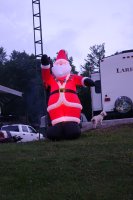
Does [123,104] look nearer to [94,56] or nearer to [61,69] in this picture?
[61,69]

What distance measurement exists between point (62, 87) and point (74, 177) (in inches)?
225

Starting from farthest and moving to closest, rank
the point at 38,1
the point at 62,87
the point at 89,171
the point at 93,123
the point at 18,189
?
the point at 38,1 → the point at 93,123 → the point at 62,87 → the point at 89,171 → the point at 18,189

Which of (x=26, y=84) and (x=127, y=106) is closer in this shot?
(x=127, y=106)

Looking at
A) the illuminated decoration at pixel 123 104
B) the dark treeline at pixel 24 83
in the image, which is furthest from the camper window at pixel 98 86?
the dark treeline at pixel 24 83

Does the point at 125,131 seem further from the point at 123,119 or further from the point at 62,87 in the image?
the point at 123,119

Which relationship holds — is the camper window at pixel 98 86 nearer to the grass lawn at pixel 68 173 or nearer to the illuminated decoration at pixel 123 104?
the illuminated decoration at pixel 123 104

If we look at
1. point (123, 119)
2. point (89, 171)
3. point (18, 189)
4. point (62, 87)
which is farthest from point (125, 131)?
point (18, 189)

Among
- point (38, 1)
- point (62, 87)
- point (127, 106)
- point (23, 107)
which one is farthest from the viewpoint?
point (23, 107)

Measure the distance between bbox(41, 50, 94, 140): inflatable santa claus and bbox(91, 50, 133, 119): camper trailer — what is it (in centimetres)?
403

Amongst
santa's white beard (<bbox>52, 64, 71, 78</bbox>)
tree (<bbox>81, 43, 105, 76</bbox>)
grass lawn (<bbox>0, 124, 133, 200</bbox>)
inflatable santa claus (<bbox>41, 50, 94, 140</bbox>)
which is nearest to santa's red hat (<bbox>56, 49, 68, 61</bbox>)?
inflatable santa claus (<bbox>41, 50, 94, 140</bbox>)

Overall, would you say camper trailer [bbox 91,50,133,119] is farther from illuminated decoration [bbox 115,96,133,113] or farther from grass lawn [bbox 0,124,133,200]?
grass lawn [bbox 0,124,133,200]

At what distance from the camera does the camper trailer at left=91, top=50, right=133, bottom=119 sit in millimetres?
17219

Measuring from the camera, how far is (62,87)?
12984 mm

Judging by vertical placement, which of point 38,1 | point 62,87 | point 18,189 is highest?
point 38,1
